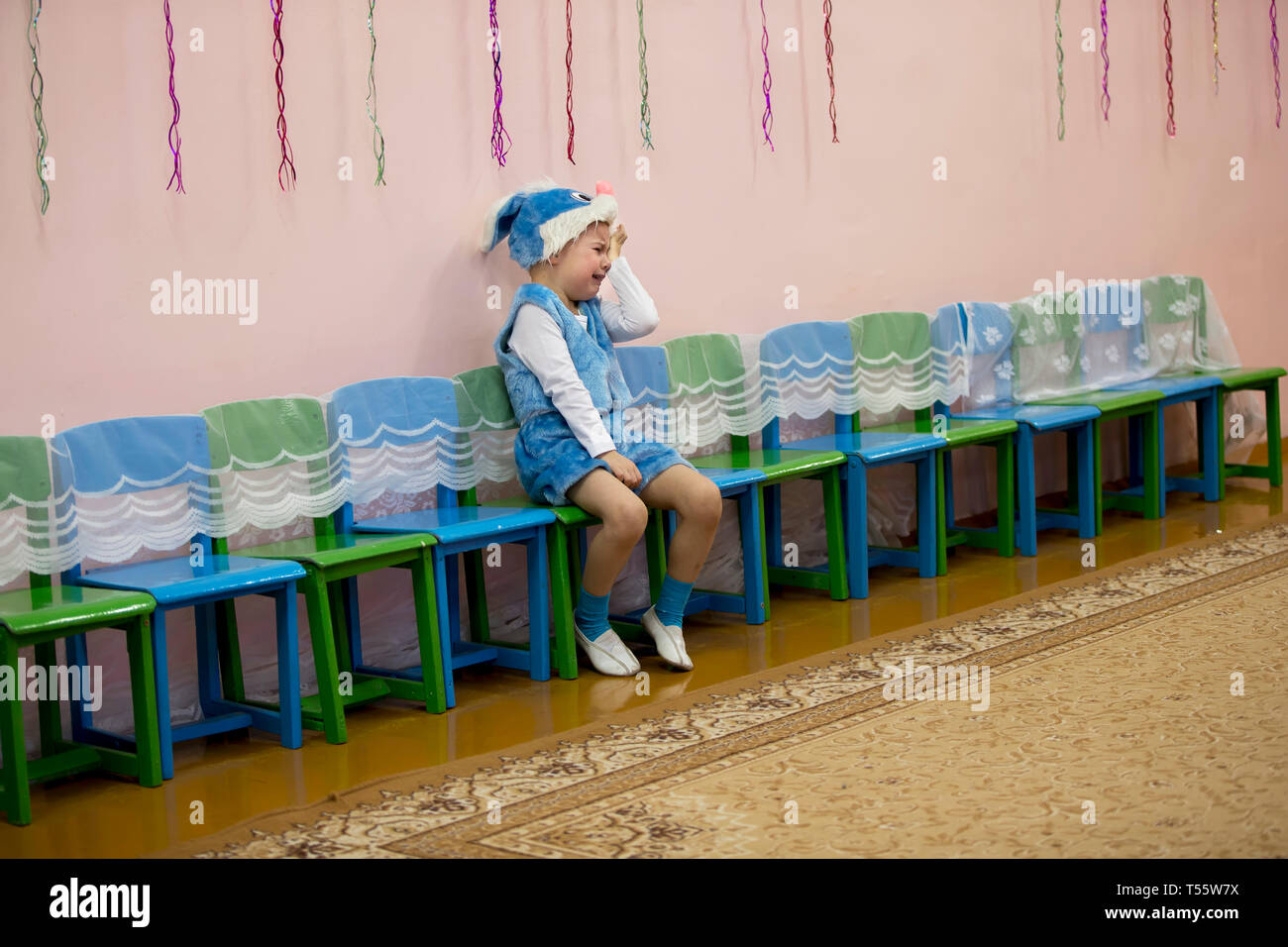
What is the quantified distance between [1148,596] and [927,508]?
784 millimetres

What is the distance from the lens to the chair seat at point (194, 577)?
9.82 feet

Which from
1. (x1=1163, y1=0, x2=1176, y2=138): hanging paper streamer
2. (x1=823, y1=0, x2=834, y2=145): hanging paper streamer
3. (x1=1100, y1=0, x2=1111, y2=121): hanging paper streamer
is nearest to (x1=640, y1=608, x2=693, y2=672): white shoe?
(x1=823, y1=0, x2=834, y2=145): hanging paper streamer

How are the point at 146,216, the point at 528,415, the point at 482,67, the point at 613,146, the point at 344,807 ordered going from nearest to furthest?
1. the point at 344,807
2. the point at 146,216
3. the point at 528,415
4. the point at 482,67
5. the point at 613,146

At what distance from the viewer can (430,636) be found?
→ 3480mm

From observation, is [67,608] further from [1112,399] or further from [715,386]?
[1112,399]

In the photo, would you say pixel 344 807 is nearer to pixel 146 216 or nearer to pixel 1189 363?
pixel 146 216

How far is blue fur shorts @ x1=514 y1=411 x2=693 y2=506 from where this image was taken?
3742mm

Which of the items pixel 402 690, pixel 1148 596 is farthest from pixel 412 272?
pixel 1148 596

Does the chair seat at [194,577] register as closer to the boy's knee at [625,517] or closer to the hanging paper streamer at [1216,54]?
the boy's knee at [625,517]

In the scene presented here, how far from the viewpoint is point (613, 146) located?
176 inches

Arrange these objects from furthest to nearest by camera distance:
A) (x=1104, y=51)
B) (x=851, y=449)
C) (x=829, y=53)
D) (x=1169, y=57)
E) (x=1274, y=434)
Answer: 1. (x=1169, y=57)
2. (x=1104, y=51)
3. (x=1274, y=434)
4. (x=829, y=53)
5. (x=851, y=449)

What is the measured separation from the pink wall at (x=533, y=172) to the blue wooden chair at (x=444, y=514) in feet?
0.58

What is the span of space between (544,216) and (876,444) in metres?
1.37

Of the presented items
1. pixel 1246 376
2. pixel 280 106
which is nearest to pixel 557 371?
pixel 280 106
